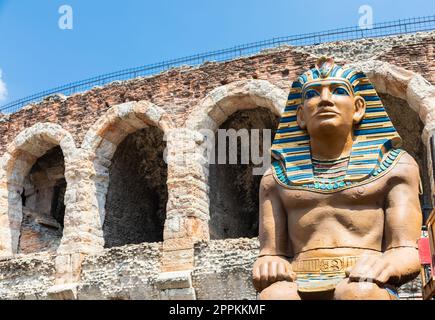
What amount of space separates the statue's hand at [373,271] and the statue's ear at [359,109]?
1021 mm

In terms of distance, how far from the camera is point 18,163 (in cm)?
1403

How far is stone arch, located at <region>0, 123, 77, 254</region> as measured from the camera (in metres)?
13.3

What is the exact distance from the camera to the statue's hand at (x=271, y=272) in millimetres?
3842

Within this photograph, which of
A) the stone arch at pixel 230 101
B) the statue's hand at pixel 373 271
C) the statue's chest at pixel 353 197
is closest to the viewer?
the statue's hand at pixel 373 271

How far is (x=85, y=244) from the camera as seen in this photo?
12062 millimetres

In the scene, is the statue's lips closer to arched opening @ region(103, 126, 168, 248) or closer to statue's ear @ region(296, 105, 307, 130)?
statue's ear @ region(296, 105, 307, 130)

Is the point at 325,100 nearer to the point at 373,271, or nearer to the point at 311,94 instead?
the point at 311,94

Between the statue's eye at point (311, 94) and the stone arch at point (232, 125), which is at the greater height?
the stone arch at point (232, 125)

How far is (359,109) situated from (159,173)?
426 inches

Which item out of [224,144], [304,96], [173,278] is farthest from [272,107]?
[304,96]

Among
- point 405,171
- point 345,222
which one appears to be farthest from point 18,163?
point 405,171

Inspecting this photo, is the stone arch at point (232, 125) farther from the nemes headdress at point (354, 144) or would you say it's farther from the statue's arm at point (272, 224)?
the statue's arm at point (272, 224)

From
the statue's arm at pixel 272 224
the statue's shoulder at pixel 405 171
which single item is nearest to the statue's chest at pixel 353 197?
the statue's shoulder at pixel 405 171

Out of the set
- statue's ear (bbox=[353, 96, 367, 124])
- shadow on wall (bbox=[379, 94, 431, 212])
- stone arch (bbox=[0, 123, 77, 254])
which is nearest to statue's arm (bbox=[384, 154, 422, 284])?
statue's ear (bbox=[353, 96, 367, 124])
